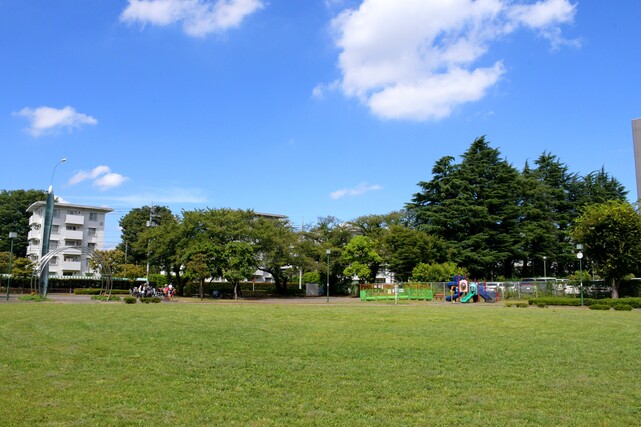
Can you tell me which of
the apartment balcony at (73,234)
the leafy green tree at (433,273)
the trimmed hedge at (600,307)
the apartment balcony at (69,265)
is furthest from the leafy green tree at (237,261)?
the apartment balcony at (73,234)

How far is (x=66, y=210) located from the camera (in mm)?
75562

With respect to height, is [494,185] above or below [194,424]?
above

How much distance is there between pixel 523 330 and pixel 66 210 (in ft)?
244

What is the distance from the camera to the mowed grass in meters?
6.00

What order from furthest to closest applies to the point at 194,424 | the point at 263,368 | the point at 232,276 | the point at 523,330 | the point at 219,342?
the point at 232,276 → the point at 523,330 → the point at 219,342 → the point at 263,368 → the point at 194,424

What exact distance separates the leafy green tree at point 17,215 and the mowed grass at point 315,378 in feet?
232

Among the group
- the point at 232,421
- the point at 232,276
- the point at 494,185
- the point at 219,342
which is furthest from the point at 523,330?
the point at 494,185

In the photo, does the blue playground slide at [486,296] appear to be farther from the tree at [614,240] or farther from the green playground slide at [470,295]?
the tree at [614,240]

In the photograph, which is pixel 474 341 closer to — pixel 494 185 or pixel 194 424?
pixel 194 424

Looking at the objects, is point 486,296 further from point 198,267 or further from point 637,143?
point 637,143

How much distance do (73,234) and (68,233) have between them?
2.23 feet

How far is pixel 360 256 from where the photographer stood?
5619 cm

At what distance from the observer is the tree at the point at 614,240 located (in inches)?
1427

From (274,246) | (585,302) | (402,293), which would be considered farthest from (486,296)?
(274,246)
